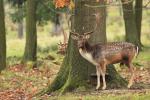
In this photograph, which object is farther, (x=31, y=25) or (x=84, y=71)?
(x=31, y=25)

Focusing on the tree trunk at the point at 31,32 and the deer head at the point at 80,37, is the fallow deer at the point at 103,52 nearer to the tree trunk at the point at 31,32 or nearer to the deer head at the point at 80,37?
the deer head at the point at 80,37

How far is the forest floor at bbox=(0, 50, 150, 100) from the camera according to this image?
13.5 m

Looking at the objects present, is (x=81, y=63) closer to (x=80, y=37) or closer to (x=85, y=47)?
(x=85, y=47)

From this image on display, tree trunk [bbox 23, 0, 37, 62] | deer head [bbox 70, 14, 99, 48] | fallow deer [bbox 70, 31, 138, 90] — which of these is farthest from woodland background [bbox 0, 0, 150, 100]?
fallow deer [bbox 70, 31, 138, 90]

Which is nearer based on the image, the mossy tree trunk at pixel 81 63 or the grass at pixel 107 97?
the grass at pixel 107 97

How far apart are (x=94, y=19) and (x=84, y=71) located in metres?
1.46

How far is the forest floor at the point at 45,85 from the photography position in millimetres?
13516

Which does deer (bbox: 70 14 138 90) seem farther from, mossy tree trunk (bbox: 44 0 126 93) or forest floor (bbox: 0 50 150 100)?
forest floor (bbox: 0 50 150 100)

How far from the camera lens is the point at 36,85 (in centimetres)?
1836

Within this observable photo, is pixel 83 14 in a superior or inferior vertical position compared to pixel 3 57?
superior

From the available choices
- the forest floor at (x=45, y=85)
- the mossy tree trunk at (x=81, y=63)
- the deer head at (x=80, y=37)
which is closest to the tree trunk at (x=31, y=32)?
the forest floor at (x=45, y=85)

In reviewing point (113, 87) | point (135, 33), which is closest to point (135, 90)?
point (113, 87)

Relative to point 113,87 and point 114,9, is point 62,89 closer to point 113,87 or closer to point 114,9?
point 113,87

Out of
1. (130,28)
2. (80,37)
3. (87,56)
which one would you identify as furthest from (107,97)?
(130,28)
